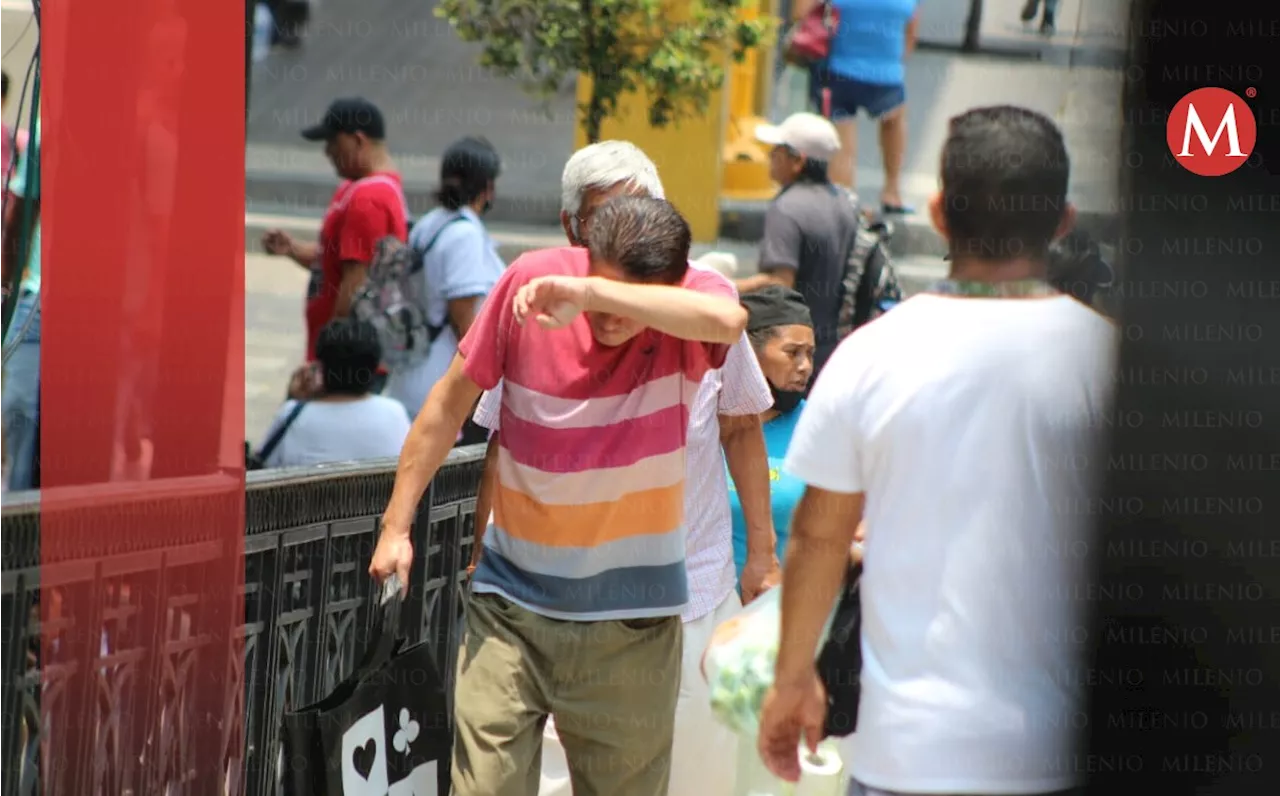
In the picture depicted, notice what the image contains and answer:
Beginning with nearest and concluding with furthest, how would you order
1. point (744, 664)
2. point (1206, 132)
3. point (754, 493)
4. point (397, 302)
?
1. point (1206, 132)
2. point (744, 664)
3. point (754, 493)
4. point (397, 302)

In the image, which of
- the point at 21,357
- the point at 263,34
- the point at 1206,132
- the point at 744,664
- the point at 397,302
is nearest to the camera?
the point at 1206,132

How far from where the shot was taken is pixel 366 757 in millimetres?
4133

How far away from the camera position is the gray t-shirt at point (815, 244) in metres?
7.68

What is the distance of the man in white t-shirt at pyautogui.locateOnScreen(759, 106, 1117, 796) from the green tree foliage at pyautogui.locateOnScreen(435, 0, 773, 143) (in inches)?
233

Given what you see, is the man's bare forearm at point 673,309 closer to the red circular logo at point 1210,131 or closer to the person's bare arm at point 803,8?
the red circular logo at point 1210,131

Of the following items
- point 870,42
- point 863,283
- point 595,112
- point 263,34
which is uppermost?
point 263,34

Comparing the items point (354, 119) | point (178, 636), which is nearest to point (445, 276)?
point (354, 119)

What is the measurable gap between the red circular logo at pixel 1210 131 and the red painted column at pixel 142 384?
2.47m

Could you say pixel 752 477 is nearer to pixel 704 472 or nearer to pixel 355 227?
pixel 704 472

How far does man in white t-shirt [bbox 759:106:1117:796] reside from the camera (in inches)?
118

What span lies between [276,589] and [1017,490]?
216 cm

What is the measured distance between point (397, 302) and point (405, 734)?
2752mm

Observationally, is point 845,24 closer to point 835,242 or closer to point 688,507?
point 835,242

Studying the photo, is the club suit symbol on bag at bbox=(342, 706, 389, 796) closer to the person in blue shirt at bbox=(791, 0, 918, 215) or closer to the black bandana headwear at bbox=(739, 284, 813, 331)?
the black bandana headwear at bbox=(739, 284, 813, 331)
